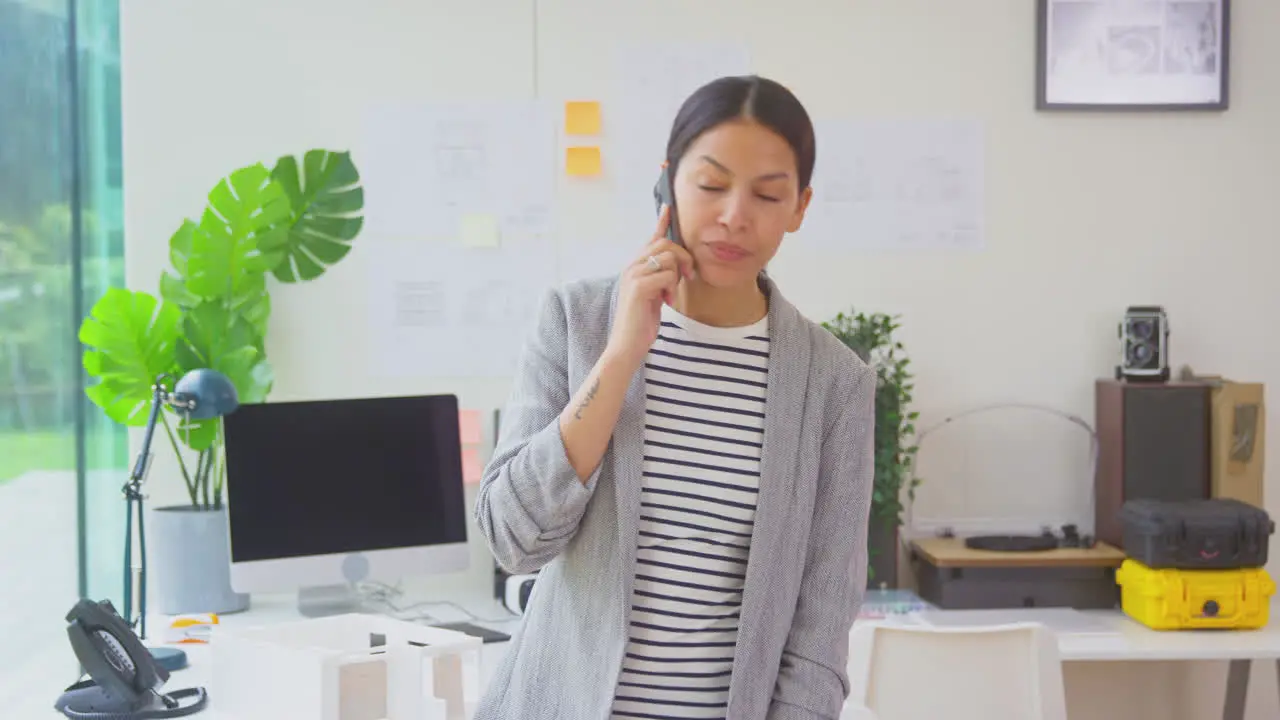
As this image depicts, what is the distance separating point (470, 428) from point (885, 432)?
3.44 feet

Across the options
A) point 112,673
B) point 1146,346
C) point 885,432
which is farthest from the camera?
point 1146,346

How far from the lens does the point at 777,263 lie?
3445 mm

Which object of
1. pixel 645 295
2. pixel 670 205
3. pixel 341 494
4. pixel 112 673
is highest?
pixel 670 205

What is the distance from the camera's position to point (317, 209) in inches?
127

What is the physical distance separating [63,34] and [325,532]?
1.34 metres

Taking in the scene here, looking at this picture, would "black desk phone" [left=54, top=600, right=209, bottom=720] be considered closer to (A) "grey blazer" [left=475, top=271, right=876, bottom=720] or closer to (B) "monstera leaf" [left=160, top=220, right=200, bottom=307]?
(A) "grey blazer" [left=475, top=271, right=876, bottom=720]

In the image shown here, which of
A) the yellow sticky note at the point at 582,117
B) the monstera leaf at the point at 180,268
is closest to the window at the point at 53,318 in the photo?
the monstera leaf at the point at 180,268

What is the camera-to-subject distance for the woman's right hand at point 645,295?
1.39 meters

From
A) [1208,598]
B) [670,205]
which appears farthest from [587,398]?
[1208,598]

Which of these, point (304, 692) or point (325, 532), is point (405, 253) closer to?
point (325, 532)

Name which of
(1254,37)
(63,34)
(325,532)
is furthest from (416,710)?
(1254,37)

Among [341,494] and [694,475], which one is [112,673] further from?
[694,475]

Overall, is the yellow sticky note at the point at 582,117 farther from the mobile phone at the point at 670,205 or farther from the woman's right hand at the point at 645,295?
the woman's right hand at the point at 645,295

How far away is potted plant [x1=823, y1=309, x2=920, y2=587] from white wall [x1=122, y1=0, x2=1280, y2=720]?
166 mm
